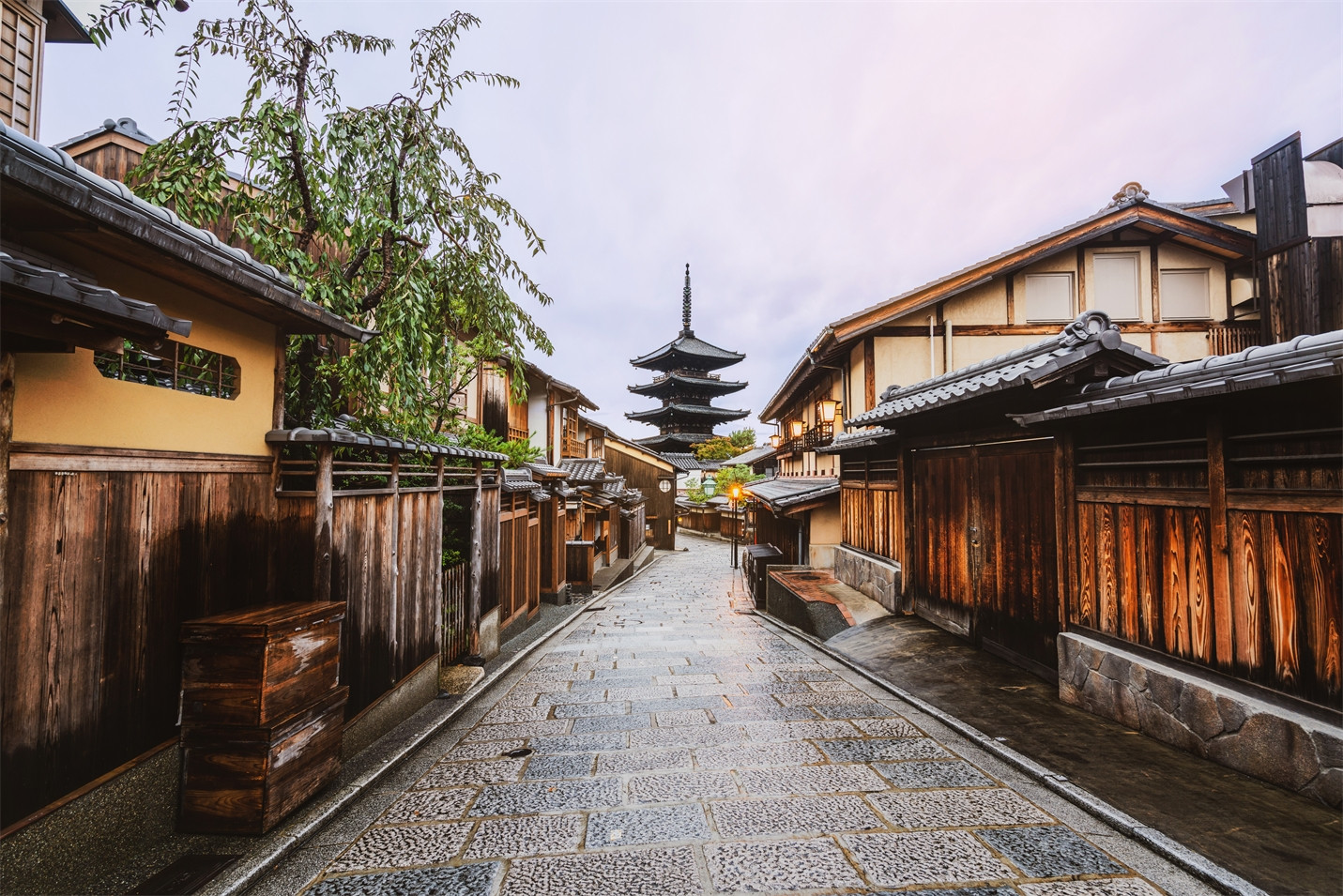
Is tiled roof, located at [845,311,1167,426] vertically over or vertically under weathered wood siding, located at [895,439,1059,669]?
over

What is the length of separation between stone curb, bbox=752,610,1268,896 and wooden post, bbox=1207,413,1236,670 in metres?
1.74

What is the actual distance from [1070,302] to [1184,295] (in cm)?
290

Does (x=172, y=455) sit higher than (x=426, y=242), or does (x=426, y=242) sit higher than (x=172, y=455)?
(x=426, y=242)

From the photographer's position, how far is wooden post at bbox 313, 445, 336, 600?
4.77 meters

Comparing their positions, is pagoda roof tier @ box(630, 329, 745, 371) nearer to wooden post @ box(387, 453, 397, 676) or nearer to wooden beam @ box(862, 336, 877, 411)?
wooden beam @ box(862, 336, 877, 411)

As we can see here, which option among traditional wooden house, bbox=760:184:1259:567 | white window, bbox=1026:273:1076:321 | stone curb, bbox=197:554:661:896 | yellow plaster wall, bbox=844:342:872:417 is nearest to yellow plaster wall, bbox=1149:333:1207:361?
traditional wooden house, bbox=760:184:1259:567

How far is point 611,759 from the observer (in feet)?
16.7

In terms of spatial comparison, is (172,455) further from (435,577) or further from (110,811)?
(435,577)

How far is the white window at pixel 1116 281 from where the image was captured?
14047 mm

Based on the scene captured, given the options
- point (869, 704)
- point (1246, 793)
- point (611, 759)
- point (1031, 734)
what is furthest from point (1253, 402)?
point (611, 759)

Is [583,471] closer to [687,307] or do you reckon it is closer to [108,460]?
[108,460]

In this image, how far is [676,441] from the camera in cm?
5162

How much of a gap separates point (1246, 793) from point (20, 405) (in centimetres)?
834

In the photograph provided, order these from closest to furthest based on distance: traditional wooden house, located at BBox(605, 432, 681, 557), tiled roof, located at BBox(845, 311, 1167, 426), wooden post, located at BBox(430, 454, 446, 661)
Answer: tiled roof, located at BBox(845, 311, 1167, 426) → wooden post, located at BBox(430, 454, 446, 661) → traditional wooden house, located at BBox(605, 432, 681, 557)
